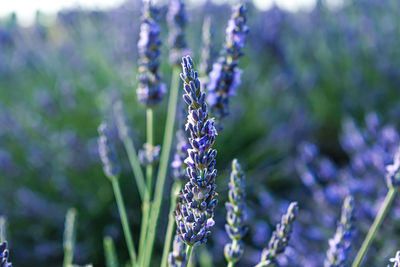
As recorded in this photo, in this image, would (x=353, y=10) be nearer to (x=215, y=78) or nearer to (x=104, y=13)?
(x=104, y=13)

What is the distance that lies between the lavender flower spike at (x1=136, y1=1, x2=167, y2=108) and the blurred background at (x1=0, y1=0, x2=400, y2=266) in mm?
630

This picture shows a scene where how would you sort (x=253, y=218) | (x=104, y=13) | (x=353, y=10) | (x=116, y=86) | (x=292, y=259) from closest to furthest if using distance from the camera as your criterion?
(x=292, y=259), (x=253, y=218), (x=116, y=86), (x=353, y=10), (x=104, y=13)

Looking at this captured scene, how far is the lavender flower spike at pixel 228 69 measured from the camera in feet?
3.55

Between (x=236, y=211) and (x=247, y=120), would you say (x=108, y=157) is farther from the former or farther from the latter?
(x=247, y=120)

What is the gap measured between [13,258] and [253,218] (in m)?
1.48

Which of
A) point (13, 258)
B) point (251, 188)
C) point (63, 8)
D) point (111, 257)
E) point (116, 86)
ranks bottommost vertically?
point (111, 257)

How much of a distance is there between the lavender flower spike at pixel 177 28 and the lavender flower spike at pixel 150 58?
16cm

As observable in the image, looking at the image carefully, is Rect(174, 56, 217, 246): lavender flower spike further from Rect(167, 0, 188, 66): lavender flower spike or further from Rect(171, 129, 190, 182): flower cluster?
Rect(167, 0, 188, 66): lavender flower spike

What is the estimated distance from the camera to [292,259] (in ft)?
6.59

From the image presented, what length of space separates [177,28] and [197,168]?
2.87ft

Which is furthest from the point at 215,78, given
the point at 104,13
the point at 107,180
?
the point at 104,13

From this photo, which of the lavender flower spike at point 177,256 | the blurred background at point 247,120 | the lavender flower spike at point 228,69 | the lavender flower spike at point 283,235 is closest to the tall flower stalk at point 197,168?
the lavender flower spike at point 177,256

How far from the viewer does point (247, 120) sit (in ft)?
11.0

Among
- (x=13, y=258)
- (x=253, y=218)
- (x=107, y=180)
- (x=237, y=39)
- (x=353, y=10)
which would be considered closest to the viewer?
(x=237, y=39)
